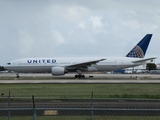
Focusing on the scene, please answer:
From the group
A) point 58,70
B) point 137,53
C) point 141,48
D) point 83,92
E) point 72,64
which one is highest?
point 141,48

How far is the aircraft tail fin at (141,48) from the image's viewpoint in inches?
2064

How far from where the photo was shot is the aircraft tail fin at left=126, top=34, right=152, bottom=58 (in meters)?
52.4

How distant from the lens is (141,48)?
52438 millimetres

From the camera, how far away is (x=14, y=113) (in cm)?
1246

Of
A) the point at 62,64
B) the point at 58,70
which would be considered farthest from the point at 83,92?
the point at 62,64

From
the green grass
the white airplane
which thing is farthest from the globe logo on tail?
the green grass

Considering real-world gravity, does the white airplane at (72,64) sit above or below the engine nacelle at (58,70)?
above

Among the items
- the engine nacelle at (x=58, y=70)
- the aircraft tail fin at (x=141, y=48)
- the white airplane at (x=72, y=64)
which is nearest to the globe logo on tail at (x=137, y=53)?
the aircraft tail fin at (x=141, y=48)

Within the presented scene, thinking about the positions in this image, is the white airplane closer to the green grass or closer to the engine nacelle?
the engine nacelle

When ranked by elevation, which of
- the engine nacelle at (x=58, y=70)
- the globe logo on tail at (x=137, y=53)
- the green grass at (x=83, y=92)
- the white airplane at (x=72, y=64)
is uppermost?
the globe logo on tail at (x=137, y=53)

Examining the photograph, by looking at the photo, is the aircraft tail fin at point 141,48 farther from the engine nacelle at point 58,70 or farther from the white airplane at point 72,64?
the engine nacelle at point 58,70

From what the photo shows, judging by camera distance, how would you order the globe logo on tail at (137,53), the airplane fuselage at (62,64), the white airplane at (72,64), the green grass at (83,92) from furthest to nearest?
1. the globe logo on tail at (137,53)
2. the airplane fuselage at (62,64)
3. the white airplane at (72,64)
4. the green grass at (83,92)

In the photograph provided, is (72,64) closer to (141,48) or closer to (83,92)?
(141,48)
